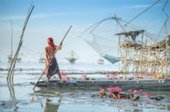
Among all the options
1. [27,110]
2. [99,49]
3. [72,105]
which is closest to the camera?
[27,110]

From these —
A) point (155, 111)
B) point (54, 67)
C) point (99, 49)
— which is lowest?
point (155, 111)

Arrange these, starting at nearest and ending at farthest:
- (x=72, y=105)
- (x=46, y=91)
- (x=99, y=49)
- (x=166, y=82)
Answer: (x=72, y=105)
(x=46, y=91)
(x=166, y=82)
(x=99, y=49)

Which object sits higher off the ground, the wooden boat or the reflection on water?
the wooden boat

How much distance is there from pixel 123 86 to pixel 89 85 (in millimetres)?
1642

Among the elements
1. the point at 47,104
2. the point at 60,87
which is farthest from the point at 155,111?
the point at 60,87

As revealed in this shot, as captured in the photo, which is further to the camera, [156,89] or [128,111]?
[156,89]

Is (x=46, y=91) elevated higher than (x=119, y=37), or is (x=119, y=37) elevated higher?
(x=119, y=37)

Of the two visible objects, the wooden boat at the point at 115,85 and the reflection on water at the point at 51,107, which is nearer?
the reflection on water at the point at 51,107

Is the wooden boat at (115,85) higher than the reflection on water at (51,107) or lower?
higher

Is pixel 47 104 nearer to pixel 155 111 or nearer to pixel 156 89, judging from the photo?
pixel 155 111

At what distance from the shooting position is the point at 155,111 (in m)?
6.46

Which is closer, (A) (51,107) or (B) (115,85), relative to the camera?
(A) (51,107)

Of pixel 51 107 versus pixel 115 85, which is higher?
pixel 115 85

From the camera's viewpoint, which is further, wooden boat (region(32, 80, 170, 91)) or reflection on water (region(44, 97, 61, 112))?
wooden boat (region(32, 80, 170, 91))
